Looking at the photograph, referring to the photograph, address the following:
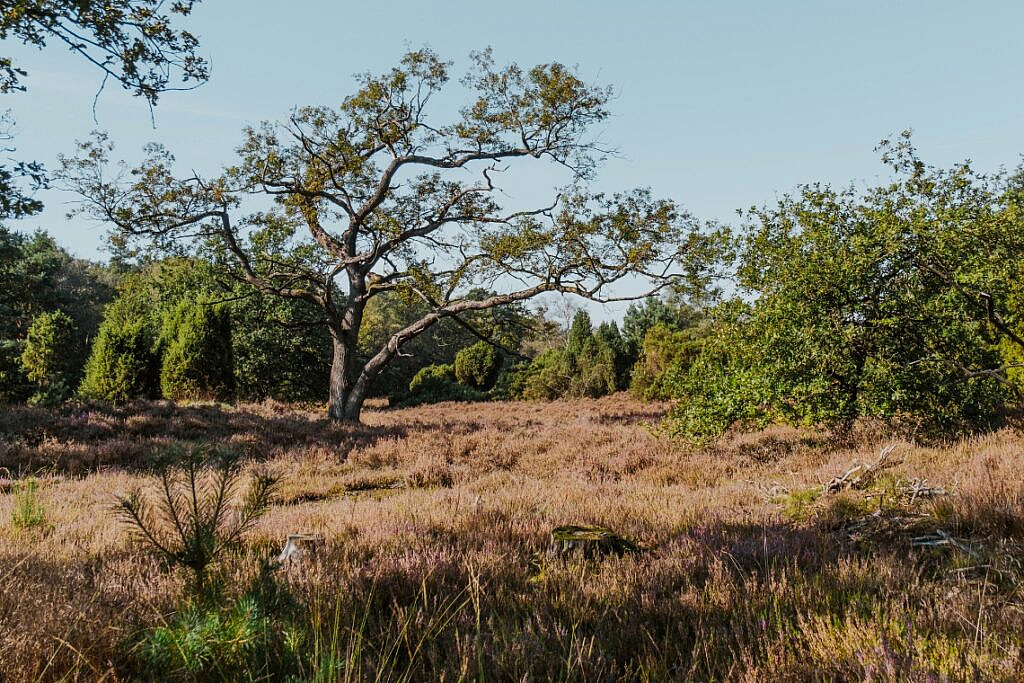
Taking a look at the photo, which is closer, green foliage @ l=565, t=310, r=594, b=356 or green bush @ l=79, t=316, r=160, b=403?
green bush @ l=79, t=316, r=160, b=403

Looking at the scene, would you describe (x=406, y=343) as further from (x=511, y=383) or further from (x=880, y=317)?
(x=880, y=317)

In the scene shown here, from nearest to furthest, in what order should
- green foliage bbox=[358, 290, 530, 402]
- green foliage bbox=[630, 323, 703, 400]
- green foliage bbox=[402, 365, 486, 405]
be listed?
green foliage bbox=[630, 323, 703, 400] → green foliage bbox=[402, 365, 486, 405] → green foliage bbox=[358, 290, 530, 402]

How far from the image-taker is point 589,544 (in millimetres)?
4500

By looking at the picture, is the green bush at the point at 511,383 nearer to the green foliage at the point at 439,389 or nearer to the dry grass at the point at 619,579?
the green foliage at the point at 439,389

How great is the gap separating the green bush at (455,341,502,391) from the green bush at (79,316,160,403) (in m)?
19.2

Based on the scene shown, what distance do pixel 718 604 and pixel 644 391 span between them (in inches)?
974

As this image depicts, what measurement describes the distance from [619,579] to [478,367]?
35.4 m

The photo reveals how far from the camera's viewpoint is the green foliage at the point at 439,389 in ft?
120

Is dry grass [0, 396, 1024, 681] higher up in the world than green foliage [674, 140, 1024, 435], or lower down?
lower down

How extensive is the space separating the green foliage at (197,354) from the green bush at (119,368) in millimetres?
1193

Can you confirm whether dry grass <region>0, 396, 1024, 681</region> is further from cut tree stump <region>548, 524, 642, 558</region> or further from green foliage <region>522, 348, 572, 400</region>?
green foliage <region>522, 348, 572, 400</region>

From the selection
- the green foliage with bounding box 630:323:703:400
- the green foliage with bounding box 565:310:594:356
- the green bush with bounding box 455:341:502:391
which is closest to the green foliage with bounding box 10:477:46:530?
the green foliage with bounding box 630:323:703:400

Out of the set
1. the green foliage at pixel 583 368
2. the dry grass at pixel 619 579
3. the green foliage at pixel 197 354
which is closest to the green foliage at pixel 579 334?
the green foliage at pixel 583 368

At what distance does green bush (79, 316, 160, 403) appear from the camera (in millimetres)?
22188
